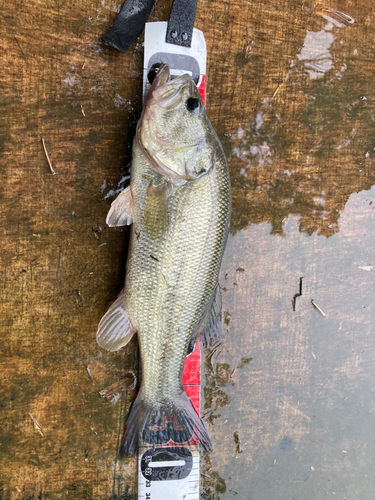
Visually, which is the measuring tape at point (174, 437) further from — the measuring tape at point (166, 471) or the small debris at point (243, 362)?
the small debris at point (243, 362)

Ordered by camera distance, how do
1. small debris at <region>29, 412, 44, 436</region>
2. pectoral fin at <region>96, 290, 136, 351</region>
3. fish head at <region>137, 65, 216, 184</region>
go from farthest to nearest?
1. small debris at <region>29, 412, 44, 436</region>
2. pectoral fin at <region>96, 290, 136, 351</region>
3. fish head at <region>137, 65, 216, 184</region>

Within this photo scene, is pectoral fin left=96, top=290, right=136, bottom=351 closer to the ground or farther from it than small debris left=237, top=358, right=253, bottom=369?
farther from it

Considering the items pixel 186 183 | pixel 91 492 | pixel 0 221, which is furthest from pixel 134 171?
pixel 91 492

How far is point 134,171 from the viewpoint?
6.28 ft

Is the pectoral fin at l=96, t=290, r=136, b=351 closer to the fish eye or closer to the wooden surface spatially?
the wooden surface

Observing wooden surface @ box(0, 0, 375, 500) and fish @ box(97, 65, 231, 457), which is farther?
wooden surface @ box(0, 0, 375, 500)

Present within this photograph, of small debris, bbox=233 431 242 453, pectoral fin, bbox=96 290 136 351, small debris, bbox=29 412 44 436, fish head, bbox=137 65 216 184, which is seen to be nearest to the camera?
fish head, bbox=137 65 216 184

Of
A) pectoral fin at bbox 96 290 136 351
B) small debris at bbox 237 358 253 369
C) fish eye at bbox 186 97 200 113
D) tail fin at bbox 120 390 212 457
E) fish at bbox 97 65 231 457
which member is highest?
fish eye at bbox 186 97 200 113

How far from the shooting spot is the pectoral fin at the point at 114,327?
201cm

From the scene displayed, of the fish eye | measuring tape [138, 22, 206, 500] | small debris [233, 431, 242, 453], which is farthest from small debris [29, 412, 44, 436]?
the fish eye

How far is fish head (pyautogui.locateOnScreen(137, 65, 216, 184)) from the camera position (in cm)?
184

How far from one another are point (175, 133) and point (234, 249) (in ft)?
3.06

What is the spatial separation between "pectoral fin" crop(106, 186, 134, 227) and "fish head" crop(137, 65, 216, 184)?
23 cm

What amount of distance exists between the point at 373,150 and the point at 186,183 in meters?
1.57
